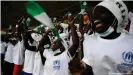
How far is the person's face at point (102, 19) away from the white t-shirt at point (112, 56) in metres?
0.13

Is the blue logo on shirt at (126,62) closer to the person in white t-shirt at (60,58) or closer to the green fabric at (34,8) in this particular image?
the green fabric at (34,8)

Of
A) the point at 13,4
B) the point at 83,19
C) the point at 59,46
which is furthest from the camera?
the point at 13,4

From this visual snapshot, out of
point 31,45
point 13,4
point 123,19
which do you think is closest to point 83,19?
point 31,45

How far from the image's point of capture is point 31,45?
7969 mm

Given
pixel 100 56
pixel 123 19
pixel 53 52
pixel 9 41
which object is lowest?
pixel 9 41

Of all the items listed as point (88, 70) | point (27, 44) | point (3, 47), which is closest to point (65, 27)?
point (27, 44)

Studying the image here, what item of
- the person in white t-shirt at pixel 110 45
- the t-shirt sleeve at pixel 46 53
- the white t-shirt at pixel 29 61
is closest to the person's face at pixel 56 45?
the t-shirt sleeve at pixel 46 53

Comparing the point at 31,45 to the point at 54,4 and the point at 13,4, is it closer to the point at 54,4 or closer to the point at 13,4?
the point at 54,4

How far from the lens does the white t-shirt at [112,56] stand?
13.6ft

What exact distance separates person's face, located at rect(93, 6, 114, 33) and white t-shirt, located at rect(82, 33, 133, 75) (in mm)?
126

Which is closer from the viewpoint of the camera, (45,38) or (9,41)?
(45,38)

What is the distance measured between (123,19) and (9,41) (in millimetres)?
7506

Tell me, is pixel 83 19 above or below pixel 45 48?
above

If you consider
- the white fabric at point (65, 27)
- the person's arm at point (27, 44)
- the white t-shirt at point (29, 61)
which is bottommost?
the white t-shirt at point (29, 61)
